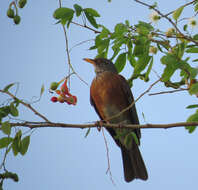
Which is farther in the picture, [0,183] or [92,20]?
[92,20]

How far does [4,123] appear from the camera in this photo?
2.49 metres

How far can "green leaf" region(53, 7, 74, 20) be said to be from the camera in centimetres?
315

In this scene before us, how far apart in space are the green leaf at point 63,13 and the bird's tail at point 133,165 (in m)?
3.06

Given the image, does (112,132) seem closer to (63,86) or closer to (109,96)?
(109,96)

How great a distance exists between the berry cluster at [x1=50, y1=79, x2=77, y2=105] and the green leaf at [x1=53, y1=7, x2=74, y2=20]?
2.15 feet

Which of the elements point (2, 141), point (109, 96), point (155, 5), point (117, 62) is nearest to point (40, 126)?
point (2, 141)

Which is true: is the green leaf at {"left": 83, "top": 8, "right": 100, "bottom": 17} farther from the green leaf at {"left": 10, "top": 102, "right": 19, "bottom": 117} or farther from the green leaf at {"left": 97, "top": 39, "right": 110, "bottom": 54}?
the green leaf at {"left": 10, "top": 102, "right": 19, "bottom": 117}

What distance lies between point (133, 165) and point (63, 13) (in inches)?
125

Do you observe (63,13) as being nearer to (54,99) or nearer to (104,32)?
(104,32)

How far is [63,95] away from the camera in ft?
10.8

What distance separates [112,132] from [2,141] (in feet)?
9.93

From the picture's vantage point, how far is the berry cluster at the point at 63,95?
3.23 metres

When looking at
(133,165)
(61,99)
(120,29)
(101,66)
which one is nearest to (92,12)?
(120,29)

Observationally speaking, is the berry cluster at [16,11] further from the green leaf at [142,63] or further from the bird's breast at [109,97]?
the bird's breast at [109,97]
